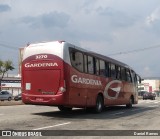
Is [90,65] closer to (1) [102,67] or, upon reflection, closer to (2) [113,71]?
(1) [102,67]

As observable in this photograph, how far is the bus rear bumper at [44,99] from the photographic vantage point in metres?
17.5

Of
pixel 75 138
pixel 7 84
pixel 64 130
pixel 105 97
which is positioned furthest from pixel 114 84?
pixel 7 84

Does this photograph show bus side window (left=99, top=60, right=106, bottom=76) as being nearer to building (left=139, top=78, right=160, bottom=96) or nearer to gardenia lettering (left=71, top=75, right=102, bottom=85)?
gardenia lettering (left=71, top=75, right=102, bottom=85)

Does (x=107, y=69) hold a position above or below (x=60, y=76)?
above

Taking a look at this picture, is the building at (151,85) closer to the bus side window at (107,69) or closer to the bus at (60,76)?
the bus side window at (107,69)

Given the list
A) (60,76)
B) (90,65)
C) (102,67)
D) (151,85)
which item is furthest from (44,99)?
(151,85)

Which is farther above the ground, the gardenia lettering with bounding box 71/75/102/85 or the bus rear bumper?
the gardenia lettering with bounding box 71/75/102/85

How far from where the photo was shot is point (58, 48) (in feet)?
58.6

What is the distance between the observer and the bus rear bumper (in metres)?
17.5

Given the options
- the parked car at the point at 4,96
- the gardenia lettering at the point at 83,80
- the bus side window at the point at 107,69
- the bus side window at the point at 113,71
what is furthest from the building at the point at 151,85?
the gardenia lettering at the point at 83,80

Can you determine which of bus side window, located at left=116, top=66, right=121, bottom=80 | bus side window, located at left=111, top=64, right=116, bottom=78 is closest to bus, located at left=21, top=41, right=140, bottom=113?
bus side window, located at left=111, top=64, right=116, bottom=78

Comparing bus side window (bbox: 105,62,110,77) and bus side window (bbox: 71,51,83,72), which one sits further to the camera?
bus side window (bbox: 105,62,110,77)

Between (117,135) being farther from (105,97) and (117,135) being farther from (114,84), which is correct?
(114,84)

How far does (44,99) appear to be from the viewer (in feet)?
58.8
